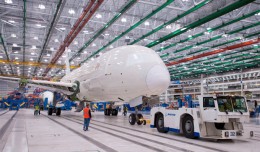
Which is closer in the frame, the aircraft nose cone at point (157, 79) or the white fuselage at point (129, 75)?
the aircraft nose cone at point (157, 79)

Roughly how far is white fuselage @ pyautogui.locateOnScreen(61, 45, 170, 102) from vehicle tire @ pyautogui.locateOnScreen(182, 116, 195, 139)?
2054 mm

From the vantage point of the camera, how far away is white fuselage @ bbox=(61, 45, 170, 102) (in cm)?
997

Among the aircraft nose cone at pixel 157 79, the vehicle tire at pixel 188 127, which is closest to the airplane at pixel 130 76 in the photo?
the aircraft nose cone at pixel 157 79

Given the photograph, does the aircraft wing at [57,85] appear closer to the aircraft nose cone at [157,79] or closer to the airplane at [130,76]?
the airplane at [130,76]

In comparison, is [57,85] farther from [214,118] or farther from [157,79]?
[214,118]

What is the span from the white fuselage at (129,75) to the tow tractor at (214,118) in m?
1.78

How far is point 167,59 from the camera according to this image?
3709 centimetres

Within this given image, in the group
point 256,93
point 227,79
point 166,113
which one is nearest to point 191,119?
point 166,113

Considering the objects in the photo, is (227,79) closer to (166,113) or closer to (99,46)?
(99,46)

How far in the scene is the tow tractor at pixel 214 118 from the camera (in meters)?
7.45

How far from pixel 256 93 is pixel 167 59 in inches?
672

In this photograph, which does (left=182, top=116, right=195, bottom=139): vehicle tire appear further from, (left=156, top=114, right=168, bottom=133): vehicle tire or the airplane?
the airplane

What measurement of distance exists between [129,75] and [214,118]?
460 cm

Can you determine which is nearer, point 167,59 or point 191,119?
point 191,119
